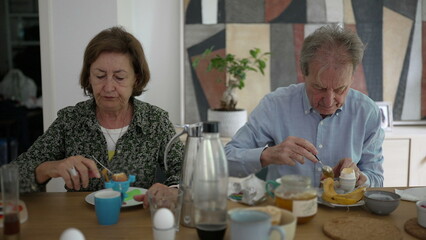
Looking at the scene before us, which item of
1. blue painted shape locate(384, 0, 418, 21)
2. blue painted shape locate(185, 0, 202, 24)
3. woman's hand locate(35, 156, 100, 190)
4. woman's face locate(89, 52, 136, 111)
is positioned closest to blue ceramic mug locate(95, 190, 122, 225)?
woman's hand locate(35, 156, 100, 190)

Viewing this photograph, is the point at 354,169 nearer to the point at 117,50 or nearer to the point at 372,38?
the point at 117,50

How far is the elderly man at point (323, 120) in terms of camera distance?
1640 mm

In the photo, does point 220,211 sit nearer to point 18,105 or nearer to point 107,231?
point 107,231

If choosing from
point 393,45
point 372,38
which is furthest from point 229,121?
point 393,45

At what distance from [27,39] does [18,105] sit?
1689mm

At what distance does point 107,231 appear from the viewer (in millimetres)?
1159

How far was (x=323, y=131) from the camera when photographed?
1838 mm

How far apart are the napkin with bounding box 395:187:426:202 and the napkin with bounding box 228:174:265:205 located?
0.51 meters

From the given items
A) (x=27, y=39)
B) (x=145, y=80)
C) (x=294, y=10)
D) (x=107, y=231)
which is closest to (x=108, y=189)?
(x=107, y=231)

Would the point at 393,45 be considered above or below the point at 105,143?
above

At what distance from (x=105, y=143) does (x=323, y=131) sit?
95 cm

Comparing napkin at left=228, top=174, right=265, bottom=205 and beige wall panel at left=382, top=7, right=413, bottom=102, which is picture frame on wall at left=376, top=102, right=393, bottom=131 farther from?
napkin at left=228, top=174, right=265, bottom=205

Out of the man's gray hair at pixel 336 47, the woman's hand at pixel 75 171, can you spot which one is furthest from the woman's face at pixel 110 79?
the man's gray hair at pixel 336 47

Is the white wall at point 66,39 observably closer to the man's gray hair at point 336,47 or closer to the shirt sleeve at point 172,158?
the shirt sleeve at point 172,158
